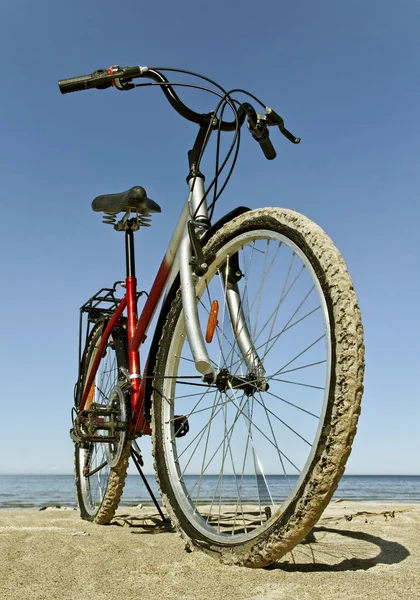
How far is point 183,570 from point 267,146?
72.2 inches

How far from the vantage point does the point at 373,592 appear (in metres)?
1.62

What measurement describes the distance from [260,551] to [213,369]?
772mm

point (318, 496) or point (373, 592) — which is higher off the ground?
point (318, 496)

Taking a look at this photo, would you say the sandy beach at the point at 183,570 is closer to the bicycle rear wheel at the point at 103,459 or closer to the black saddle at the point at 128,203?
the bicycle rear wheel at the point at 103,459

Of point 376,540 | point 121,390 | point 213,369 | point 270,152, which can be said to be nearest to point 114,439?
point 121,390

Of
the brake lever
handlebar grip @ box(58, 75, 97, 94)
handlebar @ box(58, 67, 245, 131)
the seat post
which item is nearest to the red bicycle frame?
the seat post

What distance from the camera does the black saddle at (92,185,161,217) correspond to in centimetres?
383

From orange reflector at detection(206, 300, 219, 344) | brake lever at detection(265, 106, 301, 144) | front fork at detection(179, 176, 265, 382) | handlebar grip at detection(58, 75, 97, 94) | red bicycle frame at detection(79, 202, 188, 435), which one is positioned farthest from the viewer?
red bicycle frame at detection(79, 202, 188, 435)

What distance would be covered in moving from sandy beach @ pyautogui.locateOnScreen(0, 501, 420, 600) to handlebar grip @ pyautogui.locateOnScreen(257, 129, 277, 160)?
177cm

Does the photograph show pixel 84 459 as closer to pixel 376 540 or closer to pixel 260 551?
pixel 376 540

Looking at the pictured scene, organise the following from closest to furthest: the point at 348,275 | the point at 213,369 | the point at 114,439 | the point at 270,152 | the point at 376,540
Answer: the point at 348,275 → the point at 213,369 → the point at 270,152 → the point at 376,540 → the point at 114,439

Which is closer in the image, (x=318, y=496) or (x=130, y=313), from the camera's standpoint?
(x=318, y=496)

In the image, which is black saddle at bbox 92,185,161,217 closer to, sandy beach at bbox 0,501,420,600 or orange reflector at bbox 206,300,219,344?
orange reflector at bbox 206,300,219,344

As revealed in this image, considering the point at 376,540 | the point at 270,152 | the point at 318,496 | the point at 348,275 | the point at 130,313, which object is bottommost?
the point at 376,540
